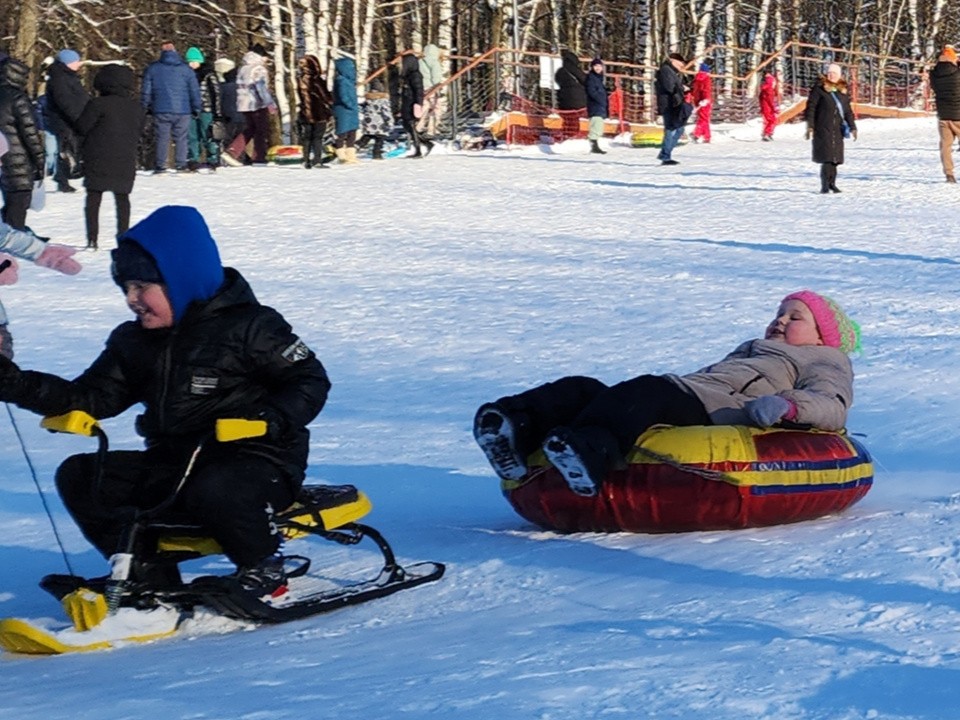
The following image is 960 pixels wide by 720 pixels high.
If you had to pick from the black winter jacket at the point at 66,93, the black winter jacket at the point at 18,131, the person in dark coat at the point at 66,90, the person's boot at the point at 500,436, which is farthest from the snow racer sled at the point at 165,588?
the black winter jacket at the point at 66,93

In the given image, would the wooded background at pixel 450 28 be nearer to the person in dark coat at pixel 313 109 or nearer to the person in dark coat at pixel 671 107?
the person in dark coat at pixel 313 109

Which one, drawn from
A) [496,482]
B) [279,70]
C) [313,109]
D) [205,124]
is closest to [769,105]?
[279,70]

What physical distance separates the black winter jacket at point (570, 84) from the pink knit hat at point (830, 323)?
20591mm

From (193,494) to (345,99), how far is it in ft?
57.5

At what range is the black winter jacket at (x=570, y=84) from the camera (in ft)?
84.0

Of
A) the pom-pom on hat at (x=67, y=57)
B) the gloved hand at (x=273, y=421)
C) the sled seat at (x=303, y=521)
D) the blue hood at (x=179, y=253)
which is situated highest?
the pom-pom on hat at (x=67, y=57)

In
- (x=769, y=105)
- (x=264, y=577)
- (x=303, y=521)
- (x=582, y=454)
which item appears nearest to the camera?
(x=264, y=577)

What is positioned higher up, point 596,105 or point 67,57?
point 67,57

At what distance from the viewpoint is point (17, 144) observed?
1126 cm

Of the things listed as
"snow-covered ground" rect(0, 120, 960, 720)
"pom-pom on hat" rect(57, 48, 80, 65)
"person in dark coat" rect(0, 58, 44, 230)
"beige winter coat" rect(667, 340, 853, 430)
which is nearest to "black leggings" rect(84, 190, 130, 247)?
"snow-covered ground" rect(0, 120, 960, 720)

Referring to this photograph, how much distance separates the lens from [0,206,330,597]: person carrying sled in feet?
13.3

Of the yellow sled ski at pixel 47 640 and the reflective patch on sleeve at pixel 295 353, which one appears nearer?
the yellow sled ski at pixel 47 640

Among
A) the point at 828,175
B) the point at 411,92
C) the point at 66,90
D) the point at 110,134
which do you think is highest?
the point at 66,90

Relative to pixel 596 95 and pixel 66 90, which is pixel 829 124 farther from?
pixel 66 90
